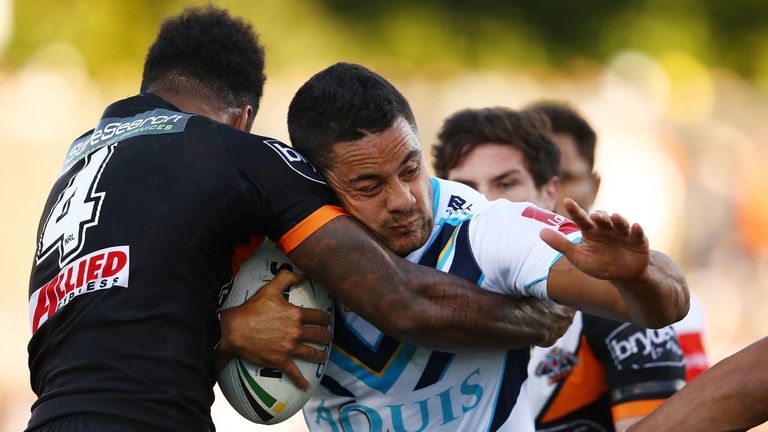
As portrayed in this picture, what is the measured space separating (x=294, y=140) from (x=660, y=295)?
1.30 m

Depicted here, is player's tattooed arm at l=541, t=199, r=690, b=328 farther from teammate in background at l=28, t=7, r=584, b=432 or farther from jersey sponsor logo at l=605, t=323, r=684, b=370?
jersey sponsor logo at l=605, t=323, r=684, b=370

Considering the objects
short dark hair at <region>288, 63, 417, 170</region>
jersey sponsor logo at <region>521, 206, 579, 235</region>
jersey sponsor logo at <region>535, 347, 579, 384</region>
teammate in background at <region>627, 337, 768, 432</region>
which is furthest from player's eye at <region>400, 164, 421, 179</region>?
jersey sponsor logo at <region>535, 347, 579, 384</region>

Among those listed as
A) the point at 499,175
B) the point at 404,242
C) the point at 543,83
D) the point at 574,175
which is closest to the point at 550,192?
the point at 499,175

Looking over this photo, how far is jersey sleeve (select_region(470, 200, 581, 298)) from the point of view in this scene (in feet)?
10.5

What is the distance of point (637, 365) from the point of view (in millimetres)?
4383

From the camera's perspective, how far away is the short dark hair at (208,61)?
3834mm

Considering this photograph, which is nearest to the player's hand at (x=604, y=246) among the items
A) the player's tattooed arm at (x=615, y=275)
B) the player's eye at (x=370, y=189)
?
the player's tattooed arm at (x=615, y=275)

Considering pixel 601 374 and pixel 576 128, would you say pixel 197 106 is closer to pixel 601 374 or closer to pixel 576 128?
pixel 601 374

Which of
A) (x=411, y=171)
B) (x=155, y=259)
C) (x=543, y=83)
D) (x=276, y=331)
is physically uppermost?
(x=543, y=83)

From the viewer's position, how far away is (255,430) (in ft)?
33.1

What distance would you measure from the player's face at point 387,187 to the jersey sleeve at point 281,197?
0.35ft

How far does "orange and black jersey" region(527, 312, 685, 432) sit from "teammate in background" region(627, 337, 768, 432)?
1389 mm

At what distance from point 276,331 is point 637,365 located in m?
1.68

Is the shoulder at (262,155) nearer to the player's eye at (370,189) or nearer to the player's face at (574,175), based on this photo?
the player's eye at (370,189)
